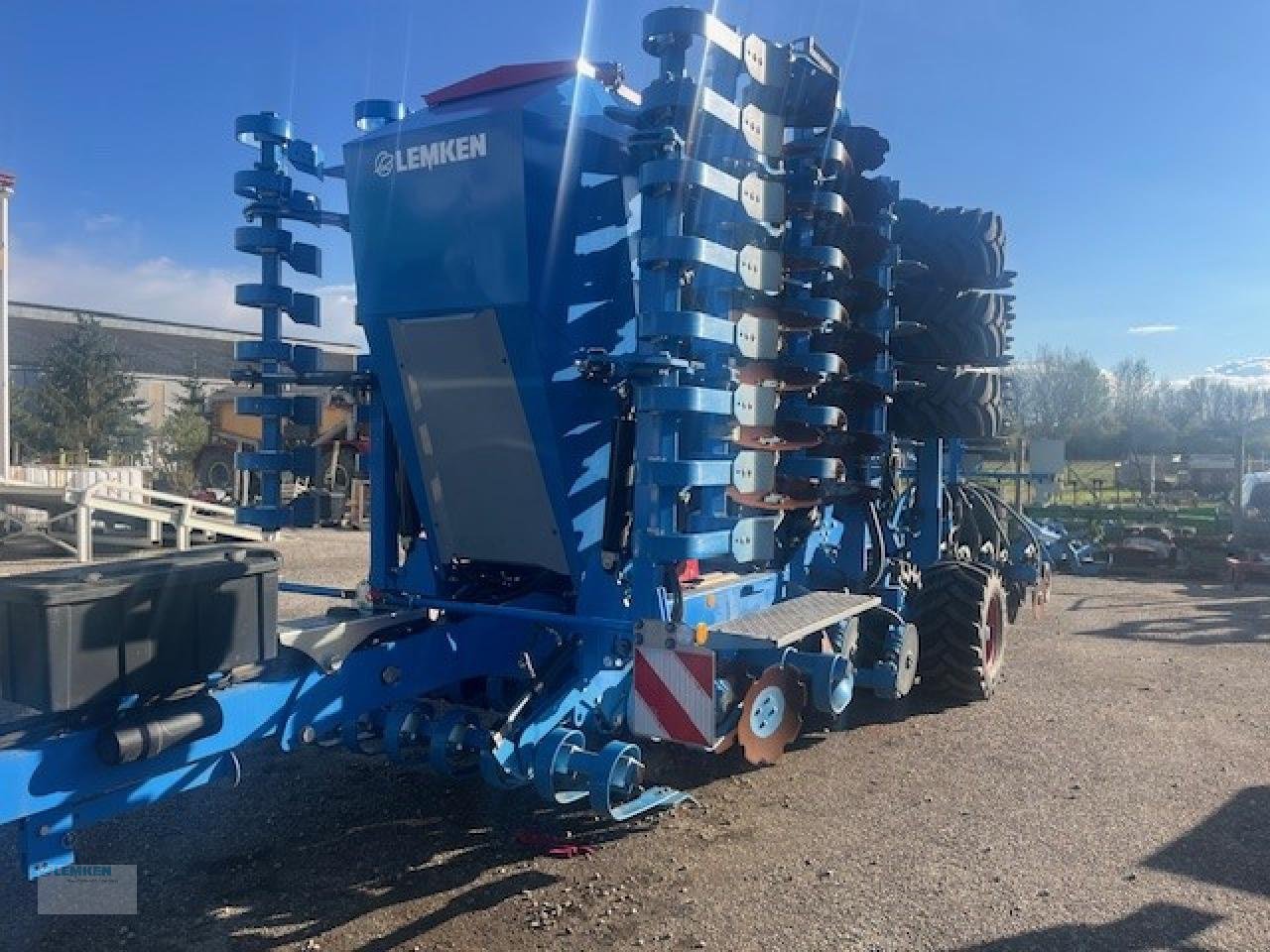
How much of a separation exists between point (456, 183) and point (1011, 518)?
7514 mm

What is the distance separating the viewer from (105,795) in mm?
3230

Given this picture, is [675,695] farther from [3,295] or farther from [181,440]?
[181,440]

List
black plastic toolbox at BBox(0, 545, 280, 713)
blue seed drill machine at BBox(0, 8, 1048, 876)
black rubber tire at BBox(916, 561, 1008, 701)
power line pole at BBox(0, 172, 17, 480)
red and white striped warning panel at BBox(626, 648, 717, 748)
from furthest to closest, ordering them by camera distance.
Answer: power line pole at BBox(0, 172, 17, 480)
black rubber tire at BBox(916, 561, 1008, 701)
red and white striped warning panel at BBox(626, 648, 717, 748)
blue seed drill machine at BBox(0, 8, 1048, 876)
black plastic toolbox at BBox(0, 545, 280, 713)

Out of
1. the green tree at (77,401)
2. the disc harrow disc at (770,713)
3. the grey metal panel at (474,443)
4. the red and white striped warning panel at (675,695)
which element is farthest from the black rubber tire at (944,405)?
the green tree at (77,401)

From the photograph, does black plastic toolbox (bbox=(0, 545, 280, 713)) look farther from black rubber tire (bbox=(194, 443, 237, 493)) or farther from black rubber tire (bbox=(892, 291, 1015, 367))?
black rubber tire (bbox=(194, 443, 237, 493))

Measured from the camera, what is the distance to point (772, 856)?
462 cm

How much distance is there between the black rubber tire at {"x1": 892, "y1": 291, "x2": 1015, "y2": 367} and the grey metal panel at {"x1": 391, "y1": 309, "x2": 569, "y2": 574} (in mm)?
3617

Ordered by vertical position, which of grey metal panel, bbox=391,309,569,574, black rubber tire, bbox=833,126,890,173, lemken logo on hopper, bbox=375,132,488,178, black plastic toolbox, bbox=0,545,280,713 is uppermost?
black rubber tire, bbox=833,126,890,173

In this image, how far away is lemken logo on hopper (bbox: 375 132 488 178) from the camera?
4363 mm

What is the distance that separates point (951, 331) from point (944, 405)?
534 mm

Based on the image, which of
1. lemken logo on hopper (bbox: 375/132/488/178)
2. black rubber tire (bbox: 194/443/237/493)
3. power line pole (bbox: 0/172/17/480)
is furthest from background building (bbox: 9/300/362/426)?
lemken logo on hopper (bbox: 375/132/488/178)

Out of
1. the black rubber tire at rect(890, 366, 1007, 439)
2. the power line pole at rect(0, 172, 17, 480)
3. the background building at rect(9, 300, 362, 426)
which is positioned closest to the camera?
the black rubber tire at rect(890, 366, 1007, 439)

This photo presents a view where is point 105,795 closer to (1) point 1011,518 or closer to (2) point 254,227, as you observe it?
(2) point 254,227

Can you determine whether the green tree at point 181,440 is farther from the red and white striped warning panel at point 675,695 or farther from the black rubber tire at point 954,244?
the red and white striped warning panel at point 675,695
